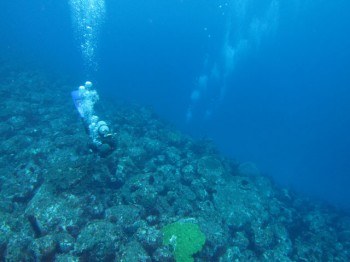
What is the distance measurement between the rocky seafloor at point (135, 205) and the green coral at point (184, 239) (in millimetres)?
30

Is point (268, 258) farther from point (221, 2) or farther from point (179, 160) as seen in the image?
point (221, 2)

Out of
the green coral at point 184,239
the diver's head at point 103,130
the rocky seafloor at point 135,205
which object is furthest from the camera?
the diver's head at point 103,130

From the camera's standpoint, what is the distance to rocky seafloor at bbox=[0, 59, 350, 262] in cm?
747

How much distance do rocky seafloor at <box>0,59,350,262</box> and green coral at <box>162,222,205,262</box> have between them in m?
0.03

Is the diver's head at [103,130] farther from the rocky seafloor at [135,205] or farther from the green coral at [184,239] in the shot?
the green coral at [184,239]

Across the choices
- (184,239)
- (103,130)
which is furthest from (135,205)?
(103,130)

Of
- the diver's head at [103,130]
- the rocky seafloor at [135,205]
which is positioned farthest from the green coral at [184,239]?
the diver's head at [103,130]

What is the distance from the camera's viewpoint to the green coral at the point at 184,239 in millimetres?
7627

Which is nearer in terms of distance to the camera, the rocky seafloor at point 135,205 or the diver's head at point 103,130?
the rocky seafloor at point 135,205

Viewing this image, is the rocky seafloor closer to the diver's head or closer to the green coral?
the green coral

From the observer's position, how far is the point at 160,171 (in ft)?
39.9

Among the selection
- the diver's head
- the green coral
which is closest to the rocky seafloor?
the green coral

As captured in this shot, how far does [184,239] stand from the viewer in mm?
7988

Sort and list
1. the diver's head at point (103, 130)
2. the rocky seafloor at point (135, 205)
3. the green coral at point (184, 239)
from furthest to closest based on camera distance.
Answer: the diver's head at point (103, 130) → the green coral at point (184, 239) → the rocky seafloor at point (135, 205)
